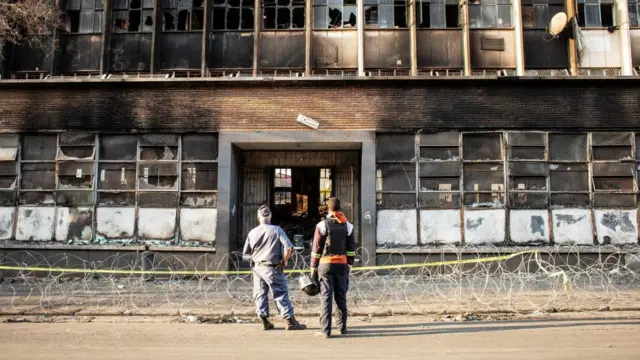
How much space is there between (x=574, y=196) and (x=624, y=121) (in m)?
2.77

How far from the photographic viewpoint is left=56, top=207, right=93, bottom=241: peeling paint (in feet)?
45.9

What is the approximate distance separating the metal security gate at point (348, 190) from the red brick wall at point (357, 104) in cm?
202

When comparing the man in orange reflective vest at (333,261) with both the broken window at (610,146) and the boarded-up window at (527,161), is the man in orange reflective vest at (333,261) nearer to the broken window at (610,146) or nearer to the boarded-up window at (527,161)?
the boarded-up window at (527,161)

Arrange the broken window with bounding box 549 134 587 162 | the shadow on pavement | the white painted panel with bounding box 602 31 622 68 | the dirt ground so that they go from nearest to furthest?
1. the dirt ground
2. the shadow on pavement
3. the broken window with bounding box 549 134 587 162
4. the white painted panel with bounding box 602 31 622 68

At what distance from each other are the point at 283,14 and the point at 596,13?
1033 cm

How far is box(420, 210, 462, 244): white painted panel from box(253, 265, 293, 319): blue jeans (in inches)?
284

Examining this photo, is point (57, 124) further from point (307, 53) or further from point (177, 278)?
point (307, 53)

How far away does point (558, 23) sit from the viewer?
14172 millimetres

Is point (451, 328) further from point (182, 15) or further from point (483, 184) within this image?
point (182, 15)

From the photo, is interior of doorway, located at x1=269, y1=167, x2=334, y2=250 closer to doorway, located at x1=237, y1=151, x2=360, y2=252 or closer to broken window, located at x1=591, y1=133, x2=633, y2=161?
doorway, located at x1=237, y1=151, x2=360, y2=252

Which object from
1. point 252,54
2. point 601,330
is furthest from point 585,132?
point 252,54

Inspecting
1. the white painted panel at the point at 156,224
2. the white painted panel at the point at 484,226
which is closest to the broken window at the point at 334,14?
the white painted panel at the point at 484,226

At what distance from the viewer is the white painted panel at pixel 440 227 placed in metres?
13.6

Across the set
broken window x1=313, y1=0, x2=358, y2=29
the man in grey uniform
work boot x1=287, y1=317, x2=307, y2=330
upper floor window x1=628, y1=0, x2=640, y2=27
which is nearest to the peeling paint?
the man in grey uniform
